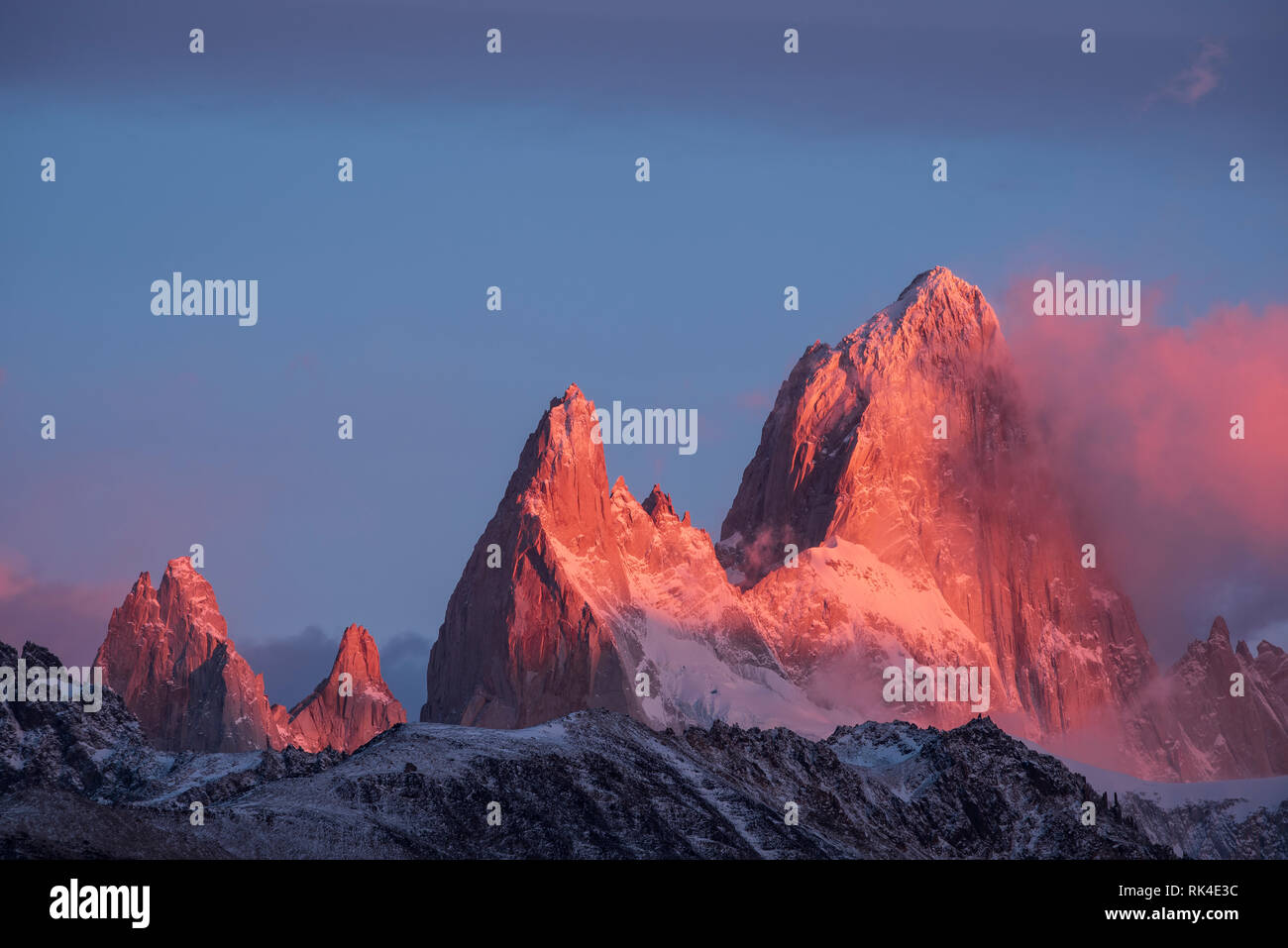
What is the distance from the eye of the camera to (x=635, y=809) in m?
172

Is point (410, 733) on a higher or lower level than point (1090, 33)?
lower

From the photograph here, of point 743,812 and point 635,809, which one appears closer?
point 635,809

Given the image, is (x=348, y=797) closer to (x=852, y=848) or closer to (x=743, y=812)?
(x=743, y=812)

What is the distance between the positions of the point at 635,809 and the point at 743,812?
15.2 metres
